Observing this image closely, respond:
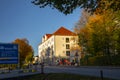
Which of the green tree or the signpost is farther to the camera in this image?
the signpost

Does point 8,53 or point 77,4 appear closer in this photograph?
point 77,4

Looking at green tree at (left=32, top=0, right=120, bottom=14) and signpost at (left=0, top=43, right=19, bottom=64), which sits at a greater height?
green tree at (left=32, top=0, right=120, bottom=14)

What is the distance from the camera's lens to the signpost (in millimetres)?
22672

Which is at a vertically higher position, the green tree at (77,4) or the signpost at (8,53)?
the green tree at (77,4)

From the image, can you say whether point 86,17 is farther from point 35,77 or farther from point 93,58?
point 35,77

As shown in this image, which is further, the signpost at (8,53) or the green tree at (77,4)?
the signpost at (8,53)

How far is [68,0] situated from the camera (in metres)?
14.7

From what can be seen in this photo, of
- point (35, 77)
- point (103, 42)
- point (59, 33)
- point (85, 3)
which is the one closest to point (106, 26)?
point (103, 42)

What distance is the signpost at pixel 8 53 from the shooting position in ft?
74.4

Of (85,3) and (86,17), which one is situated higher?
(86,17)

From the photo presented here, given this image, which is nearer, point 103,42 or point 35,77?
point 35,77

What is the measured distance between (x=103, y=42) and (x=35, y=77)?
32435 mm

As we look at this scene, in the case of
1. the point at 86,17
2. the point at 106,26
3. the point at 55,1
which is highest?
the point at 86,17

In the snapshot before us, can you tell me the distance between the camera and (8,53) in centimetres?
2308
